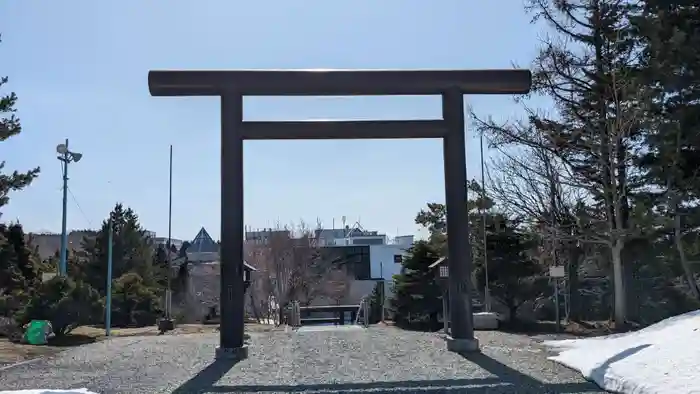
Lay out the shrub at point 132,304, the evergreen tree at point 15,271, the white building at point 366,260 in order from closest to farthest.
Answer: the evergreen tree at point 15,271, the shrub at point 132,304, the white building at point 366,260

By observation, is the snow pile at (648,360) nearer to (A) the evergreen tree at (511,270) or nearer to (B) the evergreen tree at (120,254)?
(A) the evergreen tree at (511,270)

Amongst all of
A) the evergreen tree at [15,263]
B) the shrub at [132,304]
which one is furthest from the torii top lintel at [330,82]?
the shrub at [132,304]

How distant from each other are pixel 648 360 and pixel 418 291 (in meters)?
17.6

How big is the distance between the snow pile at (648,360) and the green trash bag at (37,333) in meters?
12.1

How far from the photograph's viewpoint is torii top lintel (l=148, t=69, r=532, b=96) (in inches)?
558

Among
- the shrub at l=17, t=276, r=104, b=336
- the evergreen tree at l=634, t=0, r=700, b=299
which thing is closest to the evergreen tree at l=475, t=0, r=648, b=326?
the evergreen tree at l=634, t=0, r=700, b=299

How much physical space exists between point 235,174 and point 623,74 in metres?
12.6

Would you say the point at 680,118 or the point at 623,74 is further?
the point at 623,74

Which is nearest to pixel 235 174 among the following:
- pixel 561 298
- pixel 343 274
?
pixel 561 298

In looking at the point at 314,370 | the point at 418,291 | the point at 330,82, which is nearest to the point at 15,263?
the point at 418,291

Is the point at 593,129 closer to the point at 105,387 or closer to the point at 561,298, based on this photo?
the point at 561,298

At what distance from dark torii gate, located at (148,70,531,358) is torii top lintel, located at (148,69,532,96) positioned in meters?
0.02

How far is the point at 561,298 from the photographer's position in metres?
27.4

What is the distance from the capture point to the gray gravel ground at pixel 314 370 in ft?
33.6
